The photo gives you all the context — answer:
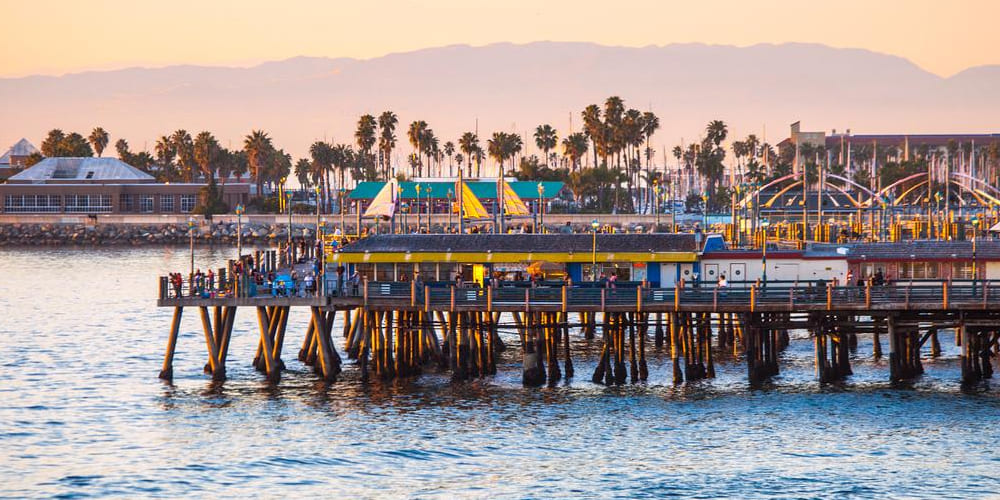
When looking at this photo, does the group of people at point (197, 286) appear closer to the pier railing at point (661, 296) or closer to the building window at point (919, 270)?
the pier railing at point (661, 296)

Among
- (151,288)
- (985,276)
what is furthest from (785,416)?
(151,288)

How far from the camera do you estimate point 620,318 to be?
64.8 m

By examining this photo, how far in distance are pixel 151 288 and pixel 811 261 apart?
7450 cm

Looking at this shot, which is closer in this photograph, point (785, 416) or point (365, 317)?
point (785, 416)

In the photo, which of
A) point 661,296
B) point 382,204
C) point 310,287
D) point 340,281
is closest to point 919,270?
point 661,296

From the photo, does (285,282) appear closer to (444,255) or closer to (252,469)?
(444,255)

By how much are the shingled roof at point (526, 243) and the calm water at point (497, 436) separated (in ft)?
18.9

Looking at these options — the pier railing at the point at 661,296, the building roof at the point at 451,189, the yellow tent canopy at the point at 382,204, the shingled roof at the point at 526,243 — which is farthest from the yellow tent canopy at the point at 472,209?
the pier railing at the point at 661,296

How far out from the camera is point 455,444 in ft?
173

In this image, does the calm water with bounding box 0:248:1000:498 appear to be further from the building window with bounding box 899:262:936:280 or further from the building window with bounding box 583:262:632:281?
the building window with bounding box 583:262:632:281

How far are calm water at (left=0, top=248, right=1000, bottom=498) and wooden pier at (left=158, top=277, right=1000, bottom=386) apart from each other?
1165 mm

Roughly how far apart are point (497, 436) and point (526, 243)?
16426mm

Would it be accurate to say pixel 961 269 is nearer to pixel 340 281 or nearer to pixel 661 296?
pixel 661 296

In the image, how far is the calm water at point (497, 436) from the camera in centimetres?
4803
